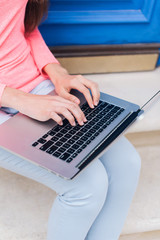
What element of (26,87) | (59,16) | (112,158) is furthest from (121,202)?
(59,16)

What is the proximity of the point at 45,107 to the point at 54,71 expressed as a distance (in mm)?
221

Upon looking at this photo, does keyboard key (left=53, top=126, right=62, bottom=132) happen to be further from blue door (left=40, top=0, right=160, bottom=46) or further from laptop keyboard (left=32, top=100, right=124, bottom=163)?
blue door (left=40, top=0, right=160, bottom=46)

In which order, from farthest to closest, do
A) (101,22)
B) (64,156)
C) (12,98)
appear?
(101,22) → (12,98) → (64,156)

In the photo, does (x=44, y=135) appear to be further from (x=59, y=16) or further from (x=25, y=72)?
(x=59, y=16)

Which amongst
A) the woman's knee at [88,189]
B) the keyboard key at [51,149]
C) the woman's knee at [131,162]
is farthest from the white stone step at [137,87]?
the keyboard key at [51,149]

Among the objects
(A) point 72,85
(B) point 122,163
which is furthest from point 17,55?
(B) point 122,163

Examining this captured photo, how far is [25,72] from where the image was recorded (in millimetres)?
938

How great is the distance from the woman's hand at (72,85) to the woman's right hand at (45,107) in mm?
74

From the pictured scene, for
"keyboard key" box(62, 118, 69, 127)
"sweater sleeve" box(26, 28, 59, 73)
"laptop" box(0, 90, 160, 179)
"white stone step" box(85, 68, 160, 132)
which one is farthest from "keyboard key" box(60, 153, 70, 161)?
"white stone step" box(85, 68, 160, 132)

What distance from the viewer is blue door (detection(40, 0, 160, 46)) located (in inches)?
49.7

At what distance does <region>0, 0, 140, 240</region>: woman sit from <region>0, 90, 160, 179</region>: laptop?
3 cm

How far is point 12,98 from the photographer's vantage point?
0.79 meters

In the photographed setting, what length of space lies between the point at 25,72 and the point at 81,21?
0.47m

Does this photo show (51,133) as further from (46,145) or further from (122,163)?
(122,163)
